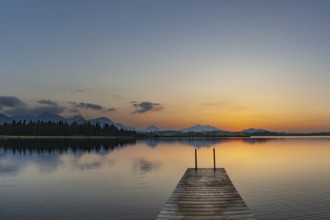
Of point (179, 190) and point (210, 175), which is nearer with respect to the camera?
point (179, 190)

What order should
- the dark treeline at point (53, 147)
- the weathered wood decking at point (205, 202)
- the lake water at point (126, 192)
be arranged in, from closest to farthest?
the weathered wood decking at point (205, 202) → the lake water at point (126, 192) → the dark treeline at point (53, 147)

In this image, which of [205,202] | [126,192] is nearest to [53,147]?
[126,192]

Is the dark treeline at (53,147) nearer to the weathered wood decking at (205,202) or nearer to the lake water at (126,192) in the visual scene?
the lake water at (126,192)

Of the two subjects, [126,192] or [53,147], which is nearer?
[126,192]

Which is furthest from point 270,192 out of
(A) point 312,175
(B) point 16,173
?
(B) point 16,173

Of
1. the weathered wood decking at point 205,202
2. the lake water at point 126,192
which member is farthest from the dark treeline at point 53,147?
the weathered wood decking at point 205,202

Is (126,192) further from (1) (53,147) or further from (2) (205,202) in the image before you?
(1) (53,147)

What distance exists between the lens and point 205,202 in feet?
68.5

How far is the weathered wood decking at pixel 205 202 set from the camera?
1783 centimetres

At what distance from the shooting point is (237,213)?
18.1 metres

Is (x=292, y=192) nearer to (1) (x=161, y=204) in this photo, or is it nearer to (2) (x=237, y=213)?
(1) (x=161, y=204)

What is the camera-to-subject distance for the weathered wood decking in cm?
1783

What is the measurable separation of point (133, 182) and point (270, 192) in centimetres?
1471

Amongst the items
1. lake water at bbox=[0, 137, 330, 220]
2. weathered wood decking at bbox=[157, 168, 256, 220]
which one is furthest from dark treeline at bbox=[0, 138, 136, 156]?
weathered wood decking at bbox=[157, 168, 256, 220]
